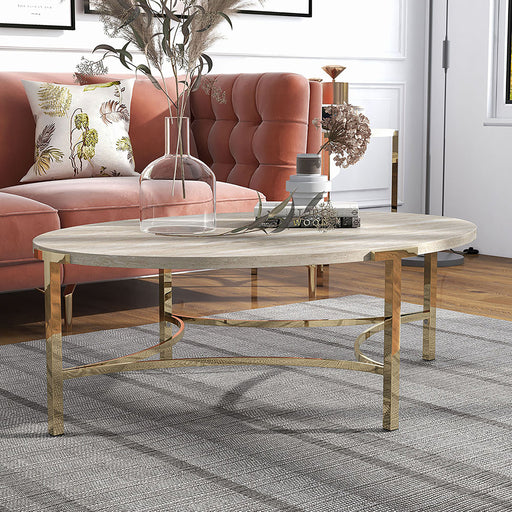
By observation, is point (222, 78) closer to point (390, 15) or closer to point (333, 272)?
point (333, 272)

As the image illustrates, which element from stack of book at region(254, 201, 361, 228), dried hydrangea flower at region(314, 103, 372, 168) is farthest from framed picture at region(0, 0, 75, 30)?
stack of book at region(254, 201, 361, 228)

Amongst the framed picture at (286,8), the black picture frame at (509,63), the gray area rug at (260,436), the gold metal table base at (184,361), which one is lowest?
the gray area rug at (260,436)

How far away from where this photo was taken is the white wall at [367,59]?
170 inches

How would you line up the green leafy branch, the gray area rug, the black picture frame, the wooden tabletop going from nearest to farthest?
the gray area rug
the wooden tabletop
the green leafy branch
the black picture frame

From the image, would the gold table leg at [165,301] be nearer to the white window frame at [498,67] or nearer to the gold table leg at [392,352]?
the gold table leg at [392,352]

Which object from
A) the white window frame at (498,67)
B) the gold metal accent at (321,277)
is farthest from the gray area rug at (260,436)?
the white window frame at (498,67)

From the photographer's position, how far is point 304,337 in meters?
2.69

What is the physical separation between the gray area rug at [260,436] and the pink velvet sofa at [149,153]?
1.17 feet

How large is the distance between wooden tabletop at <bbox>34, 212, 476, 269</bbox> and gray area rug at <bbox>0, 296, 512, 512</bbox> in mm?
381

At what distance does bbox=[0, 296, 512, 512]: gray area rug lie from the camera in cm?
150

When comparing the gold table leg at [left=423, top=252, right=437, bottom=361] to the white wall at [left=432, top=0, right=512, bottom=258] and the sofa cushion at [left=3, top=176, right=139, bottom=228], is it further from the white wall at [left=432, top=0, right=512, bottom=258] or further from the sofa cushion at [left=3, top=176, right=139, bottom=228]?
the white wall at [left=432, top=0, right=512, bottom=258]

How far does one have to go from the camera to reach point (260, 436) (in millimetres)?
1797

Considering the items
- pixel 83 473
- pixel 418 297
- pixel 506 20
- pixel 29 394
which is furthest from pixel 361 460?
pixel 506 20

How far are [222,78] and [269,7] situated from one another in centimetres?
89
